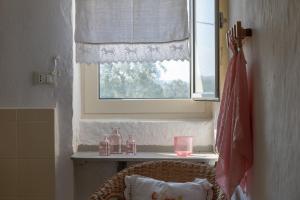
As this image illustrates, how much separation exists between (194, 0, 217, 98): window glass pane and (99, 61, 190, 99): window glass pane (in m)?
0.29

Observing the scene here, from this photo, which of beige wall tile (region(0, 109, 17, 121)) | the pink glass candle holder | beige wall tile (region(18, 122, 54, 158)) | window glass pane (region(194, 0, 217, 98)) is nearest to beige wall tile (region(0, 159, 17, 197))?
beige wall tile (region(18, 122, 54, 158))

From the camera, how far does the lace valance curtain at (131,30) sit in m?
2.60

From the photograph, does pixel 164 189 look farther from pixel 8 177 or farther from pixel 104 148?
pixel 8 177

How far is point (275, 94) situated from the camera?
122cm

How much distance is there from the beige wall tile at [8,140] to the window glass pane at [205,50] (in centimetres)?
103

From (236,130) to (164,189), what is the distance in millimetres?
681

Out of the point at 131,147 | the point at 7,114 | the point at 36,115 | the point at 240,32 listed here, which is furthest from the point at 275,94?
the point at 7,114

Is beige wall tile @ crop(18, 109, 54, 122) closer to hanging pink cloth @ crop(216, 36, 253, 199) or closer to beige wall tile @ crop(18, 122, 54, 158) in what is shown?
beige wall tile @ crop(18, 122, 54, 158)

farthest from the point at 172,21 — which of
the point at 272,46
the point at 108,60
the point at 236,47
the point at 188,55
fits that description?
the point at 272,46

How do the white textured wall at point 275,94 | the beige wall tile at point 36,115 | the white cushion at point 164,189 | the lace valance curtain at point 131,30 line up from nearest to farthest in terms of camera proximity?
1. the white textured wall at point 275,94
2. the white cushion at point 164,189
3. the beige wall tile at point 36,115
4. the lace valance curtain at point 131,30

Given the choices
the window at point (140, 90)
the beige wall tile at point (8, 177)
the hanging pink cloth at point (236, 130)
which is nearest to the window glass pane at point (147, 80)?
the window at point (140, 90)

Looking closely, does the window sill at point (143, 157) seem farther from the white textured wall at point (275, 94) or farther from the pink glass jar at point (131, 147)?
the white textured wall at point (275, 94)

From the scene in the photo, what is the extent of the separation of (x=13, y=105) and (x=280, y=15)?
5.84 feet

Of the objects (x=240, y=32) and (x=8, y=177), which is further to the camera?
(x=8, y=177)
